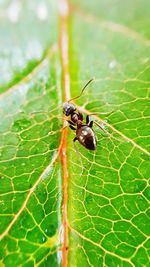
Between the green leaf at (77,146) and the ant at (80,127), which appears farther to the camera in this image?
the ant at (80,127)

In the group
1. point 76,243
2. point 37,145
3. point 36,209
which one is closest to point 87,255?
point 76,243

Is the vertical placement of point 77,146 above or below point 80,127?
below

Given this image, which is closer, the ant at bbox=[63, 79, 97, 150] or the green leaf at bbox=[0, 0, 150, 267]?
the green leaf at bbox=[0, 0, 150, 267]

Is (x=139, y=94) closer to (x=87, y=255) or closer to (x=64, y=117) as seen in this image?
(x=64, y=117)
